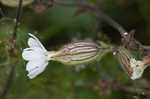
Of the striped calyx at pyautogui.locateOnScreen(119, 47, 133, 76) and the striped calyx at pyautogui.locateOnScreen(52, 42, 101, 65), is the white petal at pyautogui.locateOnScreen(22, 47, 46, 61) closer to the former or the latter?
the striped calyx at pyautogui.locateOnScreen(52, 42, 101, 65)

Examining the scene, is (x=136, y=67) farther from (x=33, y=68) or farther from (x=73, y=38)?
(x=73, y=38)


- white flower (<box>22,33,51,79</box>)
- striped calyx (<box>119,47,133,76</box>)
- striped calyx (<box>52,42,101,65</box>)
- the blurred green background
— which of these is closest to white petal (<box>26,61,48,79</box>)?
white flower (<box>22,33,51,79</box>)

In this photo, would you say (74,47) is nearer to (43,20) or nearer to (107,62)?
(107,62)

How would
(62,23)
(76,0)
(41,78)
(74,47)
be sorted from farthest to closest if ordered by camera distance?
(62,23), (76,0), (41,78), (74,47)

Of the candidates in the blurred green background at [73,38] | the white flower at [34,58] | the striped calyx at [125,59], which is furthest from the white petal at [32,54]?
the blurred green background at [73,38]

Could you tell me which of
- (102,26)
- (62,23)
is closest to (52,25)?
(62,23)

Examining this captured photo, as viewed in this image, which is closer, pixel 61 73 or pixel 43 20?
pixel 61 73

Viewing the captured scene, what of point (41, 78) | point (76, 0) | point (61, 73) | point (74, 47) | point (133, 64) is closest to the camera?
point (133, 64)

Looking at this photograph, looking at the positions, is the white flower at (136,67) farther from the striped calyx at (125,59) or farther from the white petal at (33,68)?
the white petal at (33,68)
